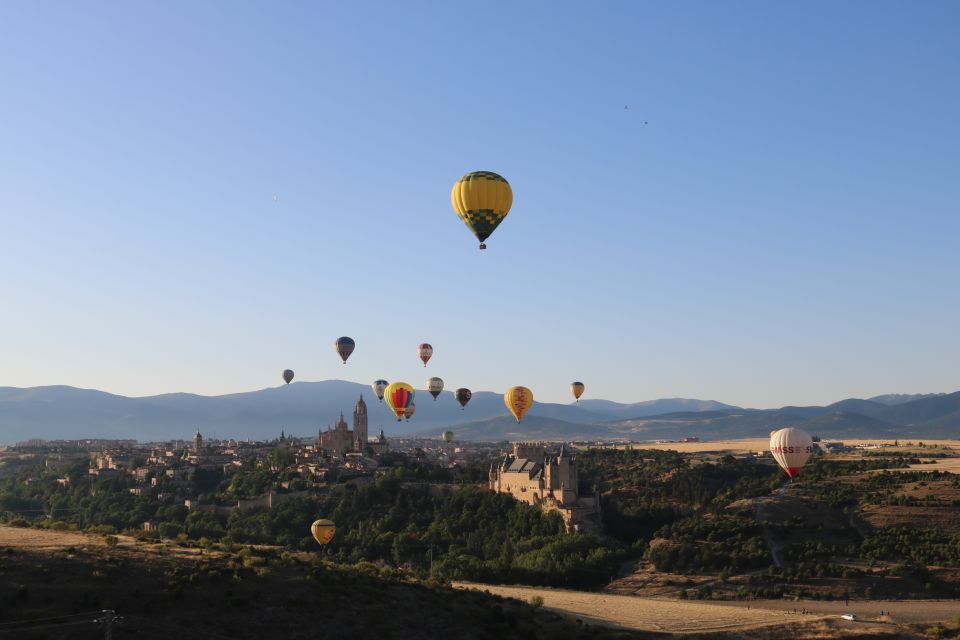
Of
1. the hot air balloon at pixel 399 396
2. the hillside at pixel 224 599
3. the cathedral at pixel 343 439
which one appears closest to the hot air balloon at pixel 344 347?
the hot air balloon at pixel 399 396

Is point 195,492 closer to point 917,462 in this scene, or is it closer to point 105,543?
point 105,543

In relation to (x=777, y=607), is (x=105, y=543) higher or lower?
higher

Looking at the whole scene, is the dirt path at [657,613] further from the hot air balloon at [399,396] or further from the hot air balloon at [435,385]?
the hot air balloon at [435,385]

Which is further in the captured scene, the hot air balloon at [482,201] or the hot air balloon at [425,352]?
the hot air balloon at [425,352]

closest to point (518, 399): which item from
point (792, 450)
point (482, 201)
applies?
point (792, 450)

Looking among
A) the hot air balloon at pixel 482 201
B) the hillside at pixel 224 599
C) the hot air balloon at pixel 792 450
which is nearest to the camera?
the hillside at pixel 224 599

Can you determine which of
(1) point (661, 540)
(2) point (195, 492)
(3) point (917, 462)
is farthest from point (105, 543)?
(3) point (917, 462)
